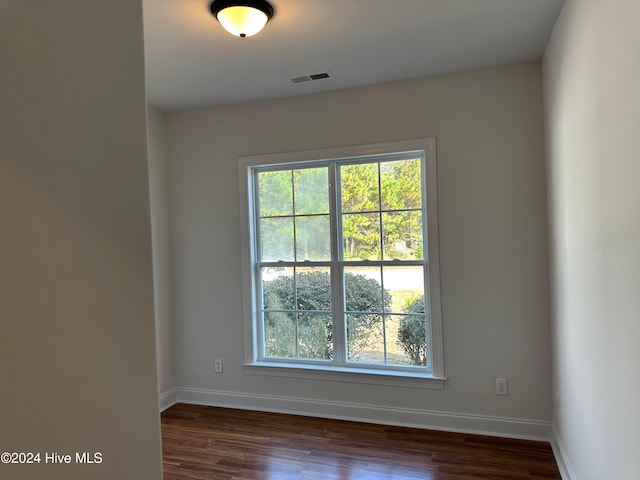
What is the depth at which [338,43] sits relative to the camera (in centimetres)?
250

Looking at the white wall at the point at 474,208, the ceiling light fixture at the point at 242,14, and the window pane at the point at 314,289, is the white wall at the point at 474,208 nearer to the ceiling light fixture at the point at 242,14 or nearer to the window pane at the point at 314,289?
the window pane at the point at 314,289

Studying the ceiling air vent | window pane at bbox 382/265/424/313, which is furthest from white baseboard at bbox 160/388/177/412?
the ceiling air vent

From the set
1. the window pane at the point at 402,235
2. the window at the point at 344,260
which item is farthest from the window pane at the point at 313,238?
the window pane at the point at 402,235

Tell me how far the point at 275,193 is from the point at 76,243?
278 centimetres

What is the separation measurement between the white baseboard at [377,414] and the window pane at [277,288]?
0.77 meters

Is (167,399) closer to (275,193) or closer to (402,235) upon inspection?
(275,193)

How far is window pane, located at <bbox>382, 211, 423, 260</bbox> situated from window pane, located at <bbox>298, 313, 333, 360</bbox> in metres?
0.76

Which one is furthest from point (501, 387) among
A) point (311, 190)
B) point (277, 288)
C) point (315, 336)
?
point (311, 190)

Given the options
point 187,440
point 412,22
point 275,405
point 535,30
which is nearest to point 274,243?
point 275,405

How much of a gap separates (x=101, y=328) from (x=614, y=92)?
1.72 metres

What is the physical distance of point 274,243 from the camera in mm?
3645

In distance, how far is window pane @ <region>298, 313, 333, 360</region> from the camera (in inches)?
138

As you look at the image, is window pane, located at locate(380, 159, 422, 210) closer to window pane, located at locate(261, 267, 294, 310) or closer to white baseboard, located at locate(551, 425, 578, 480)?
window pane, located at locate(261, 267, 294, 310)

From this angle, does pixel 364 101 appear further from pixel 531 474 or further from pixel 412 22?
pixel 531 474
